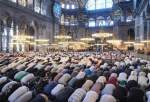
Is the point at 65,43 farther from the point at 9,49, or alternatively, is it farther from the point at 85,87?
the point at 85,87

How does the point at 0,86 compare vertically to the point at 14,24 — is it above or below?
below

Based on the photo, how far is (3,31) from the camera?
4231 centimetres

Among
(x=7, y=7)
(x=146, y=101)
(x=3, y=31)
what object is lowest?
(x=146, y=101)

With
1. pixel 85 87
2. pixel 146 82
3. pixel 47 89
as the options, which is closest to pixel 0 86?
pixel 47 89

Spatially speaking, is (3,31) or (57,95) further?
(3,31)

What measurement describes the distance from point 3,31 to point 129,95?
34.5 meters

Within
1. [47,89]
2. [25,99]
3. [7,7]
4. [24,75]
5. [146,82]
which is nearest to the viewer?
[25,99]

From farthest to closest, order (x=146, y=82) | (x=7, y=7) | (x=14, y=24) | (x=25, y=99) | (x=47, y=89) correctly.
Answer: (x=14, y=24) → (x=7, y=7) → (x=146, y=82) → (x=47, y=89) → (x=25, y=99)

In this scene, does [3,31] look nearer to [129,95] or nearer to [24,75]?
[24,75]

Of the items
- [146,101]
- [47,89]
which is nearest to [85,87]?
[47,89]

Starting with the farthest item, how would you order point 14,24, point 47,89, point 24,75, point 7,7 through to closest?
point 14,24
point 7,7
point 24,75
point 47,89

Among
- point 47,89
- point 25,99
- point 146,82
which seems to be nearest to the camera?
point 25,99

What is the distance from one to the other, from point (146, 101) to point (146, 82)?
2.82 metres

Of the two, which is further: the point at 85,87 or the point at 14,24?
the point at 14,24
